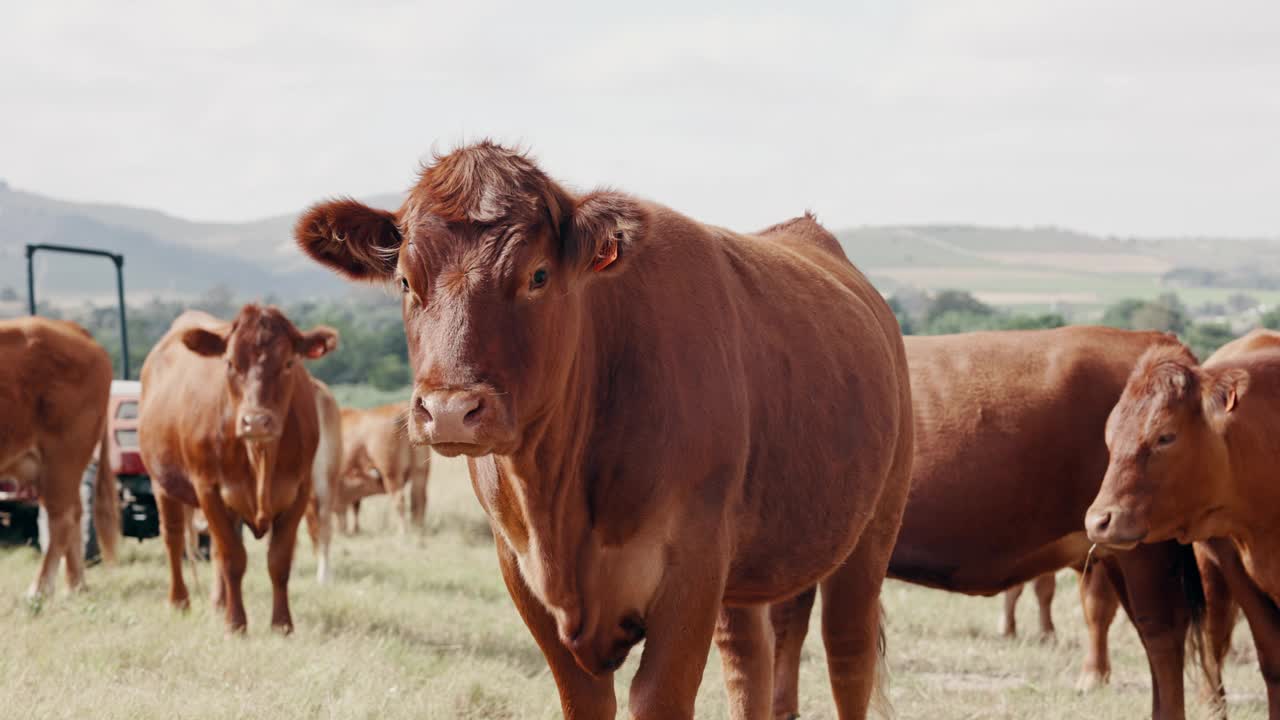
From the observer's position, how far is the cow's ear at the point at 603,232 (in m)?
3.54

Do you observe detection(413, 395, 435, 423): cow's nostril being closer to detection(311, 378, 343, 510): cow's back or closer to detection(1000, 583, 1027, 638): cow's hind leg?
detection(1000, 583, 1027, 638): cow's hind leg

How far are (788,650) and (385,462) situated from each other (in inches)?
559

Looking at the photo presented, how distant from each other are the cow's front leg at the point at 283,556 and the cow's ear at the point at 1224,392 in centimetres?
569

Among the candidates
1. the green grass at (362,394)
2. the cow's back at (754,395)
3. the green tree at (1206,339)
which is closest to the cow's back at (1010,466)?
the cow's back at (754,395)

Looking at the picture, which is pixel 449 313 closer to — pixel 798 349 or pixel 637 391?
pixel 637 391

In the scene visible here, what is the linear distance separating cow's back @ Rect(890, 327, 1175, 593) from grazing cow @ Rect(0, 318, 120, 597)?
6165 millimetres

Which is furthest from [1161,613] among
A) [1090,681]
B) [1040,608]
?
[1040,608]

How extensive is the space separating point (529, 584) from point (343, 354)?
54.1m

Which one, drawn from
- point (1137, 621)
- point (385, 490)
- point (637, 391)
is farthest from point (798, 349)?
point (385, 490)

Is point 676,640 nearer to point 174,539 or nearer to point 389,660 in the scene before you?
point 389,660

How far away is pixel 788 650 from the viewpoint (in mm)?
7035

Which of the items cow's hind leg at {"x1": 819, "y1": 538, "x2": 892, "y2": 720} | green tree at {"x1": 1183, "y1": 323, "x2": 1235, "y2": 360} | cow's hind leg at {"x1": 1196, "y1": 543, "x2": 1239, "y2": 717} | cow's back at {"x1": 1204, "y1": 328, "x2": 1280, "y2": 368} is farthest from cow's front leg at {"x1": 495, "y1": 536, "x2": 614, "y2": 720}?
green tree at {"x1": 1183, "y1": 323, "x2": 1235, "y2": 360}

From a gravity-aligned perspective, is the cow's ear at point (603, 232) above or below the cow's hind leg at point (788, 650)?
above

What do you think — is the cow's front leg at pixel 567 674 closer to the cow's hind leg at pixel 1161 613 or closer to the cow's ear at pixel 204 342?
the cow's hind leg at pixel 1161 613
